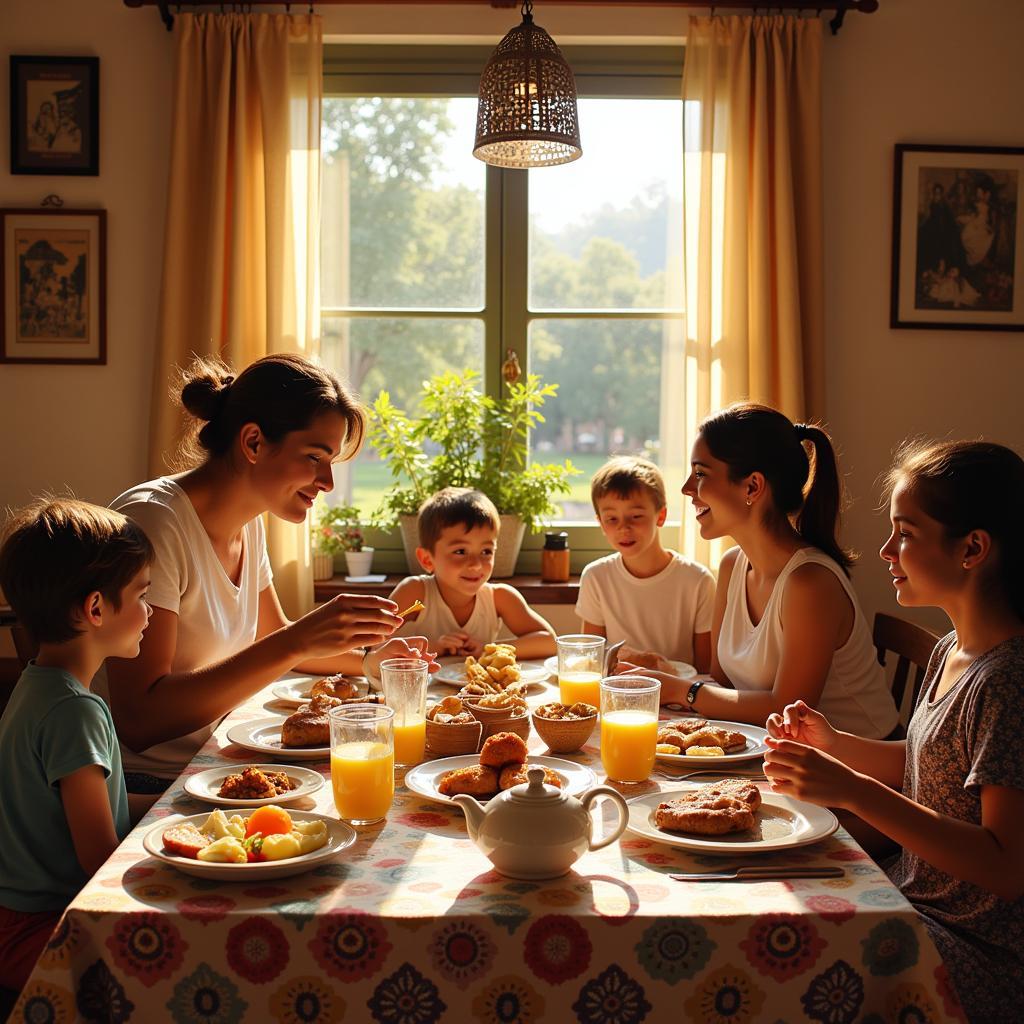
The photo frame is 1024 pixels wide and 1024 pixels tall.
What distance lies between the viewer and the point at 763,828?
142 cm

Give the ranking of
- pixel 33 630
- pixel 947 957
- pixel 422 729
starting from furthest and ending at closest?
pixel 422 729 → pixel 33 630 → pixel 947 957

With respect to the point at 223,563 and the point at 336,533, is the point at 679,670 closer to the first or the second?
the point at 223,563

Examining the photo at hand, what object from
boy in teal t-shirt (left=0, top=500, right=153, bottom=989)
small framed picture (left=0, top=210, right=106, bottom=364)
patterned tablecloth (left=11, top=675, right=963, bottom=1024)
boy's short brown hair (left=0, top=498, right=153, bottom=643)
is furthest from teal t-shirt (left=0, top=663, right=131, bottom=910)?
small framed picture (left=0, top=210, right=106, bottom=364)

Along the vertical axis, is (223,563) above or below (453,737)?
above

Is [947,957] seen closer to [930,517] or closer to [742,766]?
[742,766]

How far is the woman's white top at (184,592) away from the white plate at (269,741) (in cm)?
14

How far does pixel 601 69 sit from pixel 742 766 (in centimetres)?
279

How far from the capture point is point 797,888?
1.22m

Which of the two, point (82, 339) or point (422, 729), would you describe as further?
point (82, 339)

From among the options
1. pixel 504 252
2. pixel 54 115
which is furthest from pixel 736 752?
pixel 54 115

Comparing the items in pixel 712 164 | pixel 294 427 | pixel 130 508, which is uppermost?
pixel 712 164

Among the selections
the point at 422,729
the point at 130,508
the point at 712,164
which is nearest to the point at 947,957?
the point at 422,729

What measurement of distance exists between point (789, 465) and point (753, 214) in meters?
1.56

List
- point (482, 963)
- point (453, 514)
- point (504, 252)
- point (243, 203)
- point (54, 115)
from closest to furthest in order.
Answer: point (482, 963)
point (453, 514)
point (243, 203)
point (54, 115)
point (504, 252)
